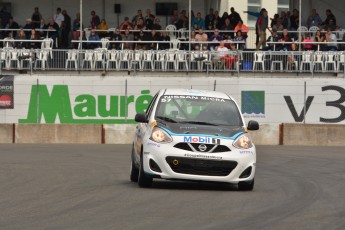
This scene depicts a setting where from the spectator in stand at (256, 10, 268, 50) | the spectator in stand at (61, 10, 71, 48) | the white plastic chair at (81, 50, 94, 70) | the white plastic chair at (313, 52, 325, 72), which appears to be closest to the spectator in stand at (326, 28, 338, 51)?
the white plastic chair at (313, 52, 325, 72)

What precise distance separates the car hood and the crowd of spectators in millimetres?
19562

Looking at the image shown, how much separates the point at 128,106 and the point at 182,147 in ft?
64.7

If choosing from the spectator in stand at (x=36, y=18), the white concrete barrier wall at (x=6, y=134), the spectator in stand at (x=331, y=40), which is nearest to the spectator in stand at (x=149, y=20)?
the spectator in stand at (x=36, y=18)

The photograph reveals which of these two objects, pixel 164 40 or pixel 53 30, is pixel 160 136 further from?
pixel 53 30

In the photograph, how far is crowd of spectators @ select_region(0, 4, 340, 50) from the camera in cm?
3662

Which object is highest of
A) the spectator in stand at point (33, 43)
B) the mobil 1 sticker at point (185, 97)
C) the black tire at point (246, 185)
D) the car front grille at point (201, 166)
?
the spectator in stand at point (33, 43)

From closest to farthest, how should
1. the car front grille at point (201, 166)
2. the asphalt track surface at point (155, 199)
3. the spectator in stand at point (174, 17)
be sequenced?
1. the asphalt track surface at point (155, 199)
2. the car front grille at point (201, 166)
3. the spectator in stand at point (174, 17)

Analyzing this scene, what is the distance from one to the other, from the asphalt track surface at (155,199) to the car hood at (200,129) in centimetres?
83

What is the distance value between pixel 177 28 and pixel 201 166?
23158 millimetres

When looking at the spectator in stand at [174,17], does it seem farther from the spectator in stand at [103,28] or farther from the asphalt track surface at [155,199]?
the asphalt track surface at [155,199]

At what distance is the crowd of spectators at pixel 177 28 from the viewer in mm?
36625

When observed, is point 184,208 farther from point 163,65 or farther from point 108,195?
point 163,65

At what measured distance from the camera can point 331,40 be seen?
3684 centimetres

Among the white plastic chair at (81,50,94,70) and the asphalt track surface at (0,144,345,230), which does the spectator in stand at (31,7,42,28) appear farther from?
the asphalt track surface at (0,144,345,230)
